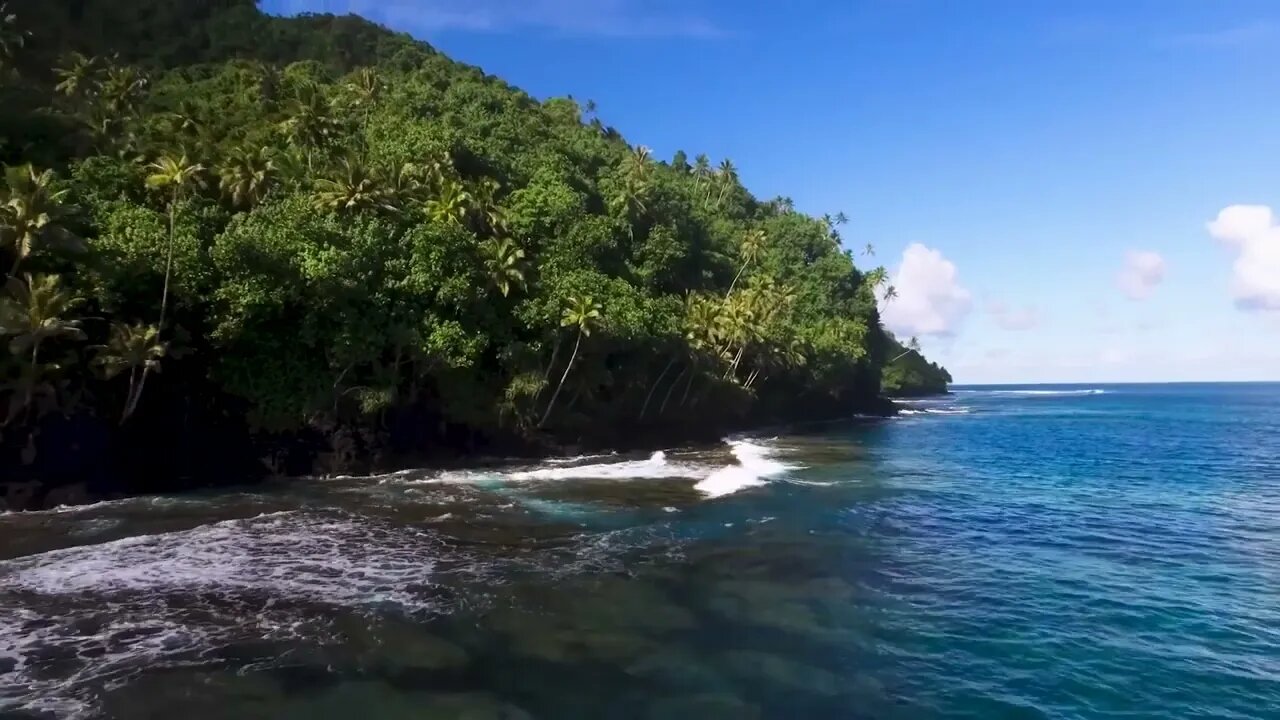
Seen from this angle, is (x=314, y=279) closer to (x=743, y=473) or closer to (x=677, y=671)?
(x=743, y=473)

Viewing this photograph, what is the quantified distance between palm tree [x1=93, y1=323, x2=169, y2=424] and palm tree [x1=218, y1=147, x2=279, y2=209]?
10.5 metres

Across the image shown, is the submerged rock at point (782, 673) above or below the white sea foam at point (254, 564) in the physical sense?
below

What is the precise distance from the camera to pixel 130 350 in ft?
103

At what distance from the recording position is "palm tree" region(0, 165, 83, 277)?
28.2 metres

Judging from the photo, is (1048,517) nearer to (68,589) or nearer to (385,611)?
(385,611)

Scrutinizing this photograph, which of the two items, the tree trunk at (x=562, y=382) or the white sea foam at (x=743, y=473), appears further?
the tree trunk at (x=562, y=382)

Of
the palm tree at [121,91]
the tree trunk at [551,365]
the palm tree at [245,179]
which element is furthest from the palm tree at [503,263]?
the palm tree at [121,91]

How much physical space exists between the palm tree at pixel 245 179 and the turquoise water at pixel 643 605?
15.8 meters

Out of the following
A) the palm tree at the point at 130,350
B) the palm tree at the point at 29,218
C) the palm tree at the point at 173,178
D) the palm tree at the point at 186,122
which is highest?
the palm tree at the point at 186,122

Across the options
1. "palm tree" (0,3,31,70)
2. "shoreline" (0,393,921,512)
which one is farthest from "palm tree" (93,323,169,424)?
"palm tree" (0,3,31,70)

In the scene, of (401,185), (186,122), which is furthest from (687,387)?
(186,122)

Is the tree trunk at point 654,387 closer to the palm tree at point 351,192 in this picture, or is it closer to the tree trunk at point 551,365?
the tree trunk at point 551,365

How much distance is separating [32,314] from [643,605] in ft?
80.7

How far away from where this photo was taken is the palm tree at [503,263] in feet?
146
